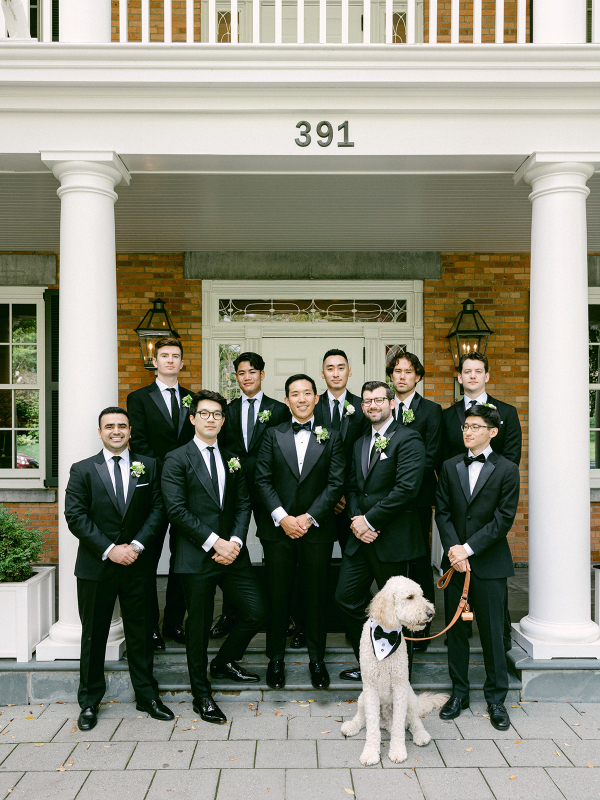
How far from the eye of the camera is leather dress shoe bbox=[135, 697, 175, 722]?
4105 mm

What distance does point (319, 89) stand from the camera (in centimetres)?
452

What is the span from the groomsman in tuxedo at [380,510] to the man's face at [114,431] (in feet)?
5.40

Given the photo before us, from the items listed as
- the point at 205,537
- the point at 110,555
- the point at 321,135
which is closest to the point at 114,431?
the point at 110,555

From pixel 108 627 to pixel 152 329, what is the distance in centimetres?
388

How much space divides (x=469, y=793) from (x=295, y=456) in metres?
2.26

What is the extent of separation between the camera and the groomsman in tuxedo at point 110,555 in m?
4.04

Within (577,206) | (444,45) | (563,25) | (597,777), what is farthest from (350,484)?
(563,25)

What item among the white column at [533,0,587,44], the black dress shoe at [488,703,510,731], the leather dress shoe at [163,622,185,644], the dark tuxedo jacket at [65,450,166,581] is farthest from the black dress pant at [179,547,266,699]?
the white column at [533,0,587,44]

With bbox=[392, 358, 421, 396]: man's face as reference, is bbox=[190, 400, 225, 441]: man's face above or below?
below

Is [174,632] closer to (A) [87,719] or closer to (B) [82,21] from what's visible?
(A) [87,719]

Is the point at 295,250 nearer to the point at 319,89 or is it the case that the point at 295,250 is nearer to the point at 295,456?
the point at 319,89

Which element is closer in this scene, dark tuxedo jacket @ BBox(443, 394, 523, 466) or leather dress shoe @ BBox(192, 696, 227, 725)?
leather dress shoe @ BBox(192, 696, 227, 725)

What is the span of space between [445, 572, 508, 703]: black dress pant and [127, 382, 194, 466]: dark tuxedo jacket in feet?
7.77

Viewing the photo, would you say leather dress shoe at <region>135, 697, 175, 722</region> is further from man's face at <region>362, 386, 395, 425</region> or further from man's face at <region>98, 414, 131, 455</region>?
man's face at <region>362, 386, 395, 425</region>
